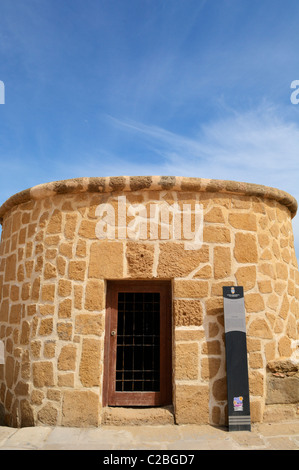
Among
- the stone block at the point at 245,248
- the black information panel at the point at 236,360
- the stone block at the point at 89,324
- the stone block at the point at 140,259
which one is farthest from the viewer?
the stone block at the point at 245,248

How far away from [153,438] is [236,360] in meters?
1.32

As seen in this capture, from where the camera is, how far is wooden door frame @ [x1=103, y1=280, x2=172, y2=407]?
15.5 feet

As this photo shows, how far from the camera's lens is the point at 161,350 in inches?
190

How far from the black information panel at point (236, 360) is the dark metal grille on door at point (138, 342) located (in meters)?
0.93

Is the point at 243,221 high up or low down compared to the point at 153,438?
up

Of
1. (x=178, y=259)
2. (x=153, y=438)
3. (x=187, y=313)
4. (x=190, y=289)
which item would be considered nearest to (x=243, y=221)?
(x=178, y=259)

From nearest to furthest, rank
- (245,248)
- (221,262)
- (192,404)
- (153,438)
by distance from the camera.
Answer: (153,438) → (192,404) → (221,262) → (245,248)

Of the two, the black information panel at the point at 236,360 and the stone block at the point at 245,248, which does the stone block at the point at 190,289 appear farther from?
the stone block at the point at 245,248

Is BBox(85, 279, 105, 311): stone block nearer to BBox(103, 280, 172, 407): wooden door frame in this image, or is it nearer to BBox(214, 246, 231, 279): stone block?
BBox(103, 280, 172, 407): wooden door frame

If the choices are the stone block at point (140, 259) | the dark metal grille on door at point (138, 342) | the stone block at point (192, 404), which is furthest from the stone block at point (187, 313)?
the stone block at point (192, 404)

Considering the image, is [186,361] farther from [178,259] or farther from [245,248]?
[245,248]

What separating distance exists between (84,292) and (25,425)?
6.00ft

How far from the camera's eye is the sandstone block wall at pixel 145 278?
14.9ft

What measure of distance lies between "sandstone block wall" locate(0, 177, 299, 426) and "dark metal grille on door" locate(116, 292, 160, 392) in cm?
32
